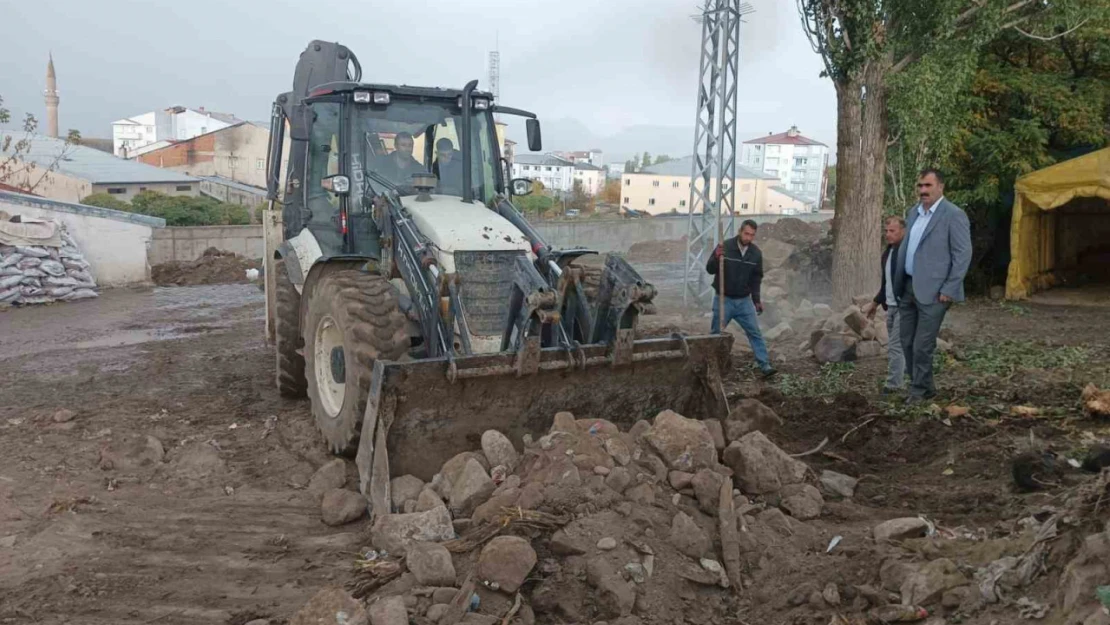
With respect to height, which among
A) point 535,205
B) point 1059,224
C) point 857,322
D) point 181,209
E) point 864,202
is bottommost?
point 857,322

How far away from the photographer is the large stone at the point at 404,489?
5.33 metres

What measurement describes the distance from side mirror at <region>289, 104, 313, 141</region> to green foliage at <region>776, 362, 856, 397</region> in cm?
460

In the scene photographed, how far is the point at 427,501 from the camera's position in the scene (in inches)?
203

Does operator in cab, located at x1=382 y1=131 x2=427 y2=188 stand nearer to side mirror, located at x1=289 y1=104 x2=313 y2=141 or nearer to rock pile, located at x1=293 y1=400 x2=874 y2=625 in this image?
side mirror, located at x1=289 y1=104 x2=313 y2=141

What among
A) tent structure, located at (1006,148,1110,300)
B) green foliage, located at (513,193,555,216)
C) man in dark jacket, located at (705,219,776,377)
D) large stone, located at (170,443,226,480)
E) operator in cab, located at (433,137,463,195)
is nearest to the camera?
large stone, located at (170,443,226,480)

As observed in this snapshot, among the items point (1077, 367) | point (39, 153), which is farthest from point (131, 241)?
point (39, 153)

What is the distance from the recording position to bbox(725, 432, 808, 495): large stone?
5.41m

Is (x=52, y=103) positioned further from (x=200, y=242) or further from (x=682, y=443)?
(x=682, y=443)

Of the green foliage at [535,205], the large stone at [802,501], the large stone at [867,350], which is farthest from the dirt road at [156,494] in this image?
the green foliage at [535,205]

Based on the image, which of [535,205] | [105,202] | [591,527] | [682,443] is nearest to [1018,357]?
[682,443]

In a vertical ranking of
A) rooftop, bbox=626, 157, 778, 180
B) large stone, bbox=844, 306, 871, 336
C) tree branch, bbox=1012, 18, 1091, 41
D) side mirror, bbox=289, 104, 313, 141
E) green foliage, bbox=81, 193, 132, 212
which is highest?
rooftop, bbox=626, 157, 778, 180

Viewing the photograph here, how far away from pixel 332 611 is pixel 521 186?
4.46m

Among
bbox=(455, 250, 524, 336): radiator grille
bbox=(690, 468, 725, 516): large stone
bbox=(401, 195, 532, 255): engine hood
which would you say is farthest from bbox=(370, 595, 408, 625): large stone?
bbox=(401, 195, 532, 255): engine hood

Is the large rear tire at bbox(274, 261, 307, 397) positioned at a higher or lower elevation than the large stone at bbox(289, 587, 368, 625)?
higher
